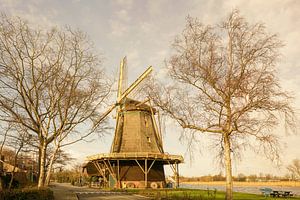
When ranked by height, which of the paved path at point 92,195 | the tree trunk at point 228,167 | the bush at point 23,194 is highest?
the tree trunk at point 228,167

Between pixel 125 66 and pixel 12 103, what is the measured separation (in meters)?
30.6

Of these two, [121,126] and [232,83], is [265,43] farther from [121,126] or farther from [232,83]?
[121,126]

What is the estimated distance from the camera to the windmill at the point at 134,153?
37.1m

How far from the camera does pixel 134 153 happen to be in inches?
1425

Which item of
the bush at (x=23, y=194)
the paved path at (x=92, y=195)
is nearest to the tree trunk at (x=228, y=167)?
the bush at (x=23, y=194)

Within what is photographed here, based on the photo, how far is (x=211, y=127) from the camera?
14586 mm

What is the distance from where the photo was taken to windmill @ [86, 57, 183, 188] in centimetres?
3706

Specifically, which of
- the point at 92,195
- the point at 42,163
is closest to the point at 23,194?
the point at 42,163

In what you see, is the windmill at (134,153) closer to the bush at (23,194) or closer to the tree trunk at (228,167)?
the bush at (23,194)

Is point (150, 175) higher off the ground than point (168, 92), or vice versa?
point (168, 92)

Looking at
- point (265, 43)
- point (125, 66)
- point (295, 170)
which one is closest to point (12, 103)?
point (265, 43)

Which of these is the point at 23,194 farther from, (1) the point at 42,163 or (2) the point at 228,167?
(2) the point at 228,167

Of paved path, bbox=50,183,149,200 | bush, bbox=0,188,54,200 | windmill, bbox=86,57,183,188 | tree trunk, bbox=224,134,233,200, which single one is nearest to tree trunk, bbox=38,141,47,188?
bush, bbox=0,188,54,200

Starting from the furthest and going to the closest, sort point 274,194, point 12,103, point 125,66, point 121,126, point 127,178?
point 125,66 < point 121,126 < point 127,178 < point 274,194 < point 12,103
